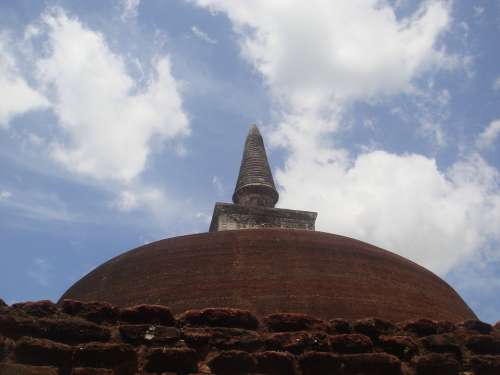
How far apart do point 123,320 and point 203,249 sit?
9.19 feet

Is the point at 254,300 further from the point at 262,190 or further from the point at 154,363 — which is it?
the point at 262,190

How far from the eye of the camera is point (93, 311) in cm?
386

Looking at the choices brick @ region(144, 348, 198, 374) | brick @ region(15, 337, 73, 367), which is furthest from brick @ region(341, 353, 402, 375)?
brick @ region(15, 337, 73, 367)

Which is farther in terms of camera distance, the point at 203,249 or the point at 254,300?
the point at 203,249

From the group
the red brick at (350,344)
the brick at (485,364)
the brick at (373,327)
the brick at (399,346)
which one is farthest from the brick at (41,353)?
the brick at (485,364)

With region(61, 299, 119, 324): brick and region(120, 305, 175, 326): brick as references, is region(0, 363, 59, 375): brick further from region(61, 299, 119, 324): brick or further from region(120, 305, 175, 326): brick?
region(120, 305, 175, 326): brick

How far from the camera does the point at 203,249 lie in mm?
6660

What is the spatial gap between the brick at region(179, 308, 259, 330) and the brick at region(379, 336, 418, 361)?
0.95 meters


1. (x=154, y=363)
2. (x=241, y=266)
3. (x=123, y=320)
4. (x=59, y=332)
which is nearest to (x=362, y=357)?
(x=154, y=363)

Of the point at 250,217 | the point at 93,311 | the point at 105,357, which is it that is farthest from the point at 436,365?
the point at 250,217

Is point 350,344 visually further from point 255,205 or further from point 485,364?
point 255,205

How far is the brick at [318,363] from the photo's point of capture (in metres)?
3.74

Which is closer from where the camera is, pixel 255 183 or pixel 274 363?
pixel 274 363

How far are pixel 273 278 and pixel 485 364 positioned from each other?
8.53 feet
